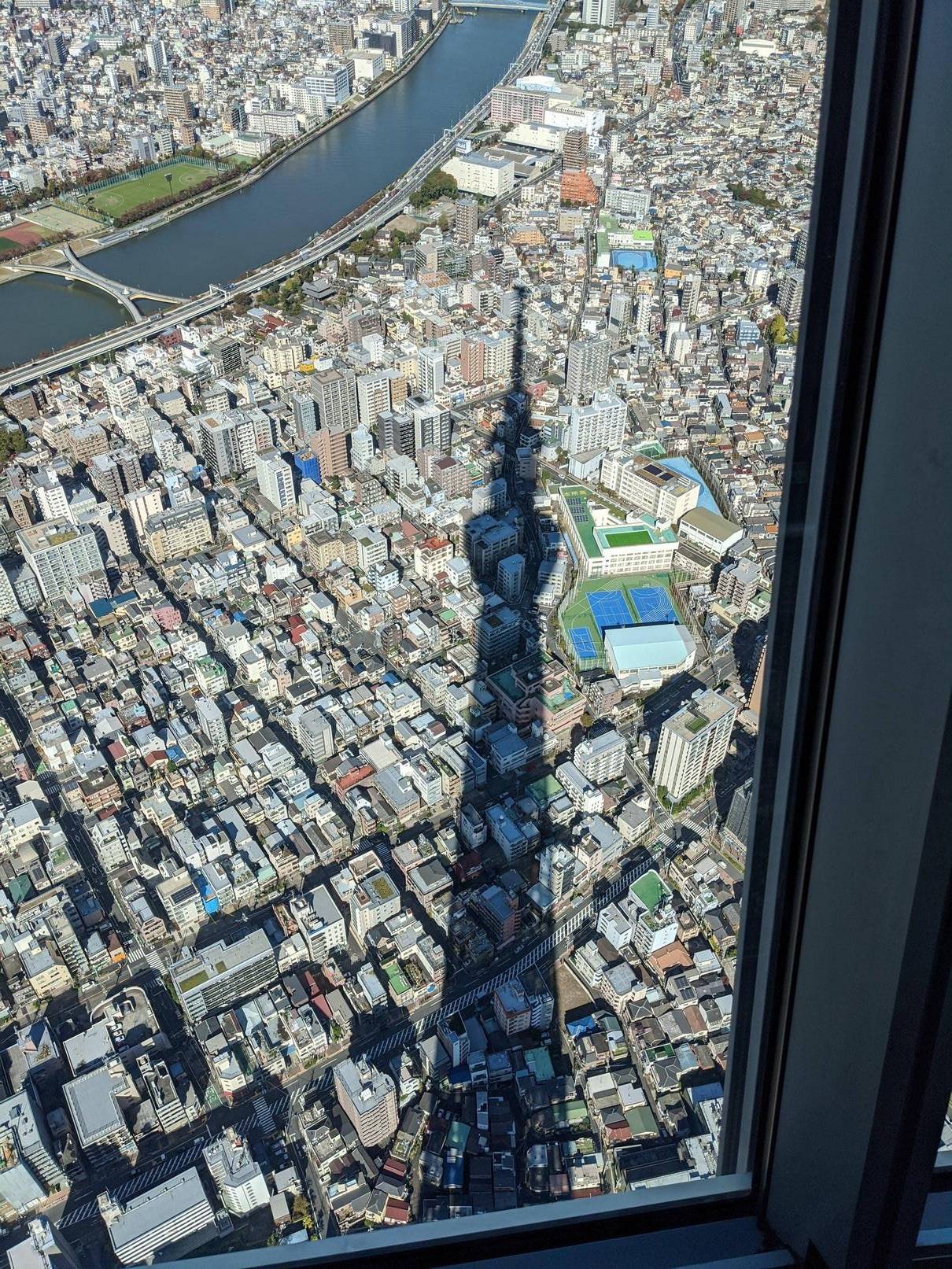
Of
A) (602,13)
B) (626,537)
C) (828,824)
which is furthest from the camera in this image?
(602,13)

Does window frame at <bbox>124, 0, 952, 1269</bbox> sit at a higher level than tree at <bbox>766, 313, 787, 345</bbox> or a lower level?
higher

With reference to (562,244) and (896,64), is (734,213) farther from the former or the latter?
(896,64)

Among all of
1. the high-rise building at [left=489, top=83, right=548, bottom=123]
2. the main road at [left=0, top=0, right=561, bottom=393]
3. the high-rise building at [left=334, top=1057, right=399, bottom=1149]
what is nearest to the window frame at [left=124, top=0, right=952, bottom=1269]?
the high-rise building at [left=334, top=1057, right=399, bottom=1149]

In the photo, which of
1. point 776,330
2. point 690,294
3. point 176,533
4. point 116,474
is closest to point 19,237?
point 116,474

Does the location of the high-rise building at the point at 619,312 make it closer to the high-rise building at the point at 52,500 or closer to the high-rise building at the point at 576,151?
the high-rise building at the point at 576,151

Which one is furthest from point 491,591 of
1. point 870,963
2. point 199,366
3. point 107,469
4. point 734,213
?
point 734,213

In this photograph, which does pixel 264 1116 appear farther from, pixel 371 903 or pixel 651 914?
pixel 651 914

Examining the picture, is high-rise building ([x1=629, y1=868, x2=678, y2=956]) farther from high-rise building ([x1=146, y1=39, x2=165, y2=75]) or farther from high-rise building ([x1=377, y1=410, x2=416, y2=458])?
high-rise building ([x1=146, y1=39, x2=165, y2=75])

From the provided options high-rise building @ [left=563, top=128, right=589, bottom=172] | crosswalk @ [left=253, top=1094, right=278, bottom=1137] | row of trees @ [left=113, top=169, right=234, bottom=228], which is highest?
high-rise building @ [left=563, top=128, right=589, bottom=172]
